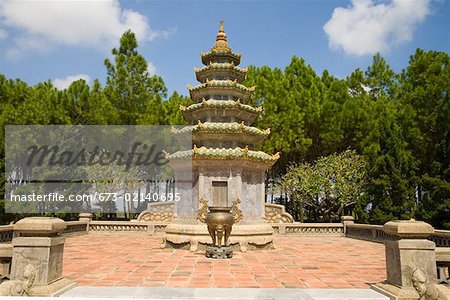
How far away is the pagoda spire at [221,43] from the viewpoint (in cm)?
1864

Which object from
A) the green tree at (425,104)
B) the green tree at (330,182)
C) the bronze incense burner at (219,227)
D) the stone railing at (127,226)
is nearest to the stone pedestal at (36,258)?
the bronze incense burner at (219,227)

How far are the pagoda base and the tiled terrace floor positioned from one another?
3.00ft

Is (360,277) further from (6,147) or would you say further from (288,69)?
(288,69)

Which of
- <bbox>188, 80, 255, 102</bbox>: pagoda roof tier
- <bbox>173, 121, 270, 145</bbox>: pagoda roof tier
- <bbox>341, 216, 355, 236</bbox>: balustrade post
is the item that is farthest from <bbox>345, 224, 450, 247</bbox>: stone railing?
<bbox>188, 80, 255, 102</bbox>: pagoda roof tier

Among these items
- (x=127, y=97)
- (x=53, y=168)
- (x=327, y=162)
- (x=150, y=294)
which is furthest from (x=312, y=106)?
(x=150, y=294)

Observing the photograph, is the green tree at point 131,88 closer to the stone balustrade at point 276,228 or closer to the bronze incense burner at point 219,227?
the stone balustrade at point 276,228

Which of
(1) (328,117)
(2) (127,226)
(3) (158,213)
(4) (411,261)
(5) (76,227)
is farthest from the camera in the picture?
(1) (328,117)

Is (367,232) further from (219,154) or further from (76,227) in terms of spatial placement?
(76,227)

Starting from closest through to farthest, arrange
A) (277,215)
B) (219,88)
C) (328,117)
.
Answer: (219,88)
(277,215)
(328,117)

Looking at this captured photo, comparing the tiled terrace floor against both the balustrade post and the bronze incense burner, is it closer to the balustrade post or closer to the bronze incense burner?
the bronze incense burner

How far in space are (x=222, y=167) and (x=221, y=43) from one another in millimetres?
7317

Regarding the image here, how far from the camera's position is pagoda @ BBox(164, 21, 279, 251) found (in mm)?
14539

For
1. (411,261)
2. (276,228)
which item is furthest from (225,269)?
(276,228)

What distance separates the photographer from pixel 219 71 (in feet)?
59.6
